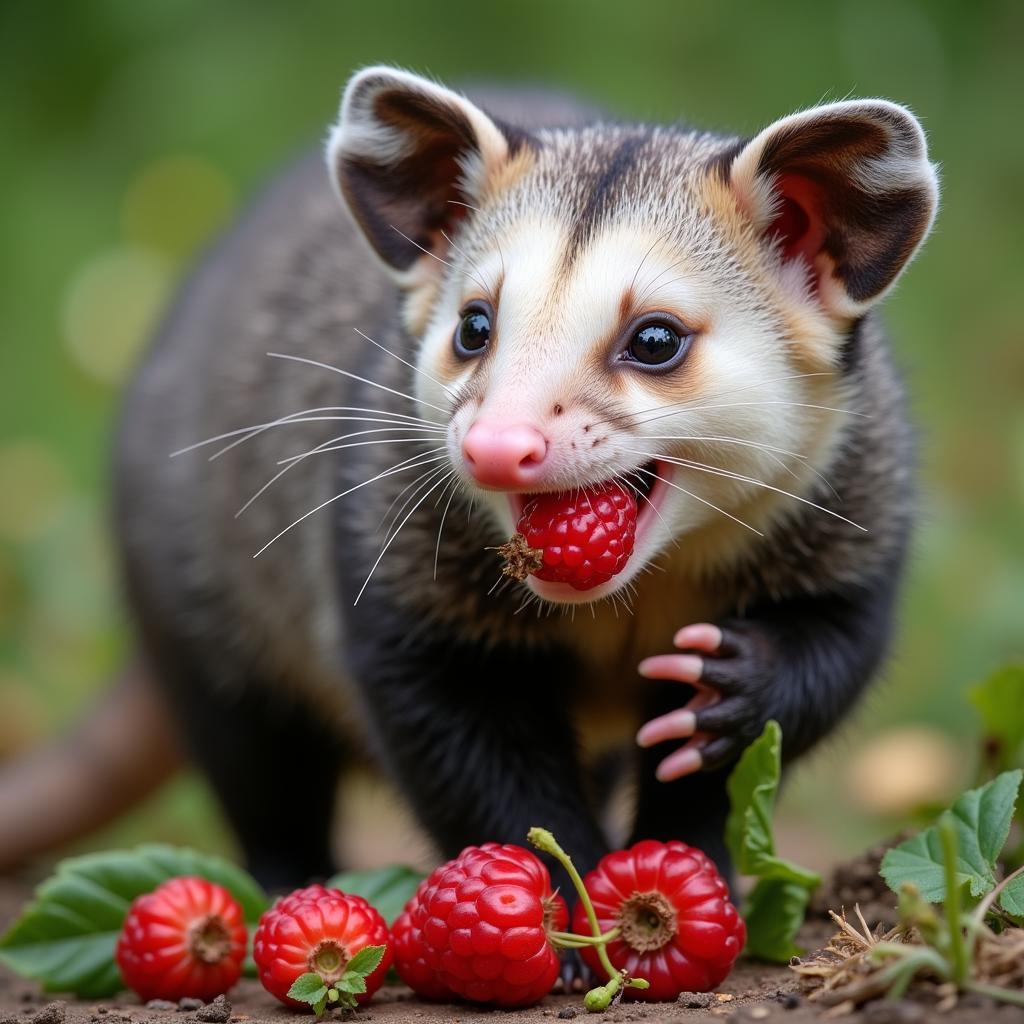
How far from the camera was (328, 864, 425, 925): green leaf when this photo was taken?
3129mm

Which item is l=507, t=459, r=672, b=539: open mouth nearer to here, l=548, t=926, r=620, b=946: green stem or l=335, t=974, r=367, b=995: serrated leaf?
l=548, t=926, r=620, b=946: green stem

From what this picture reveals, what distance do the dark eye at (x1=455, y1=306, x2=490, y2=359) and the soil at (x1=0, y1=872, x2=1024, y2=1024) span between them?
1192mm

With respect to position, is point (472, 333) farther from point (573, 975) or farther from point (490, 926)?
point (573, 975)

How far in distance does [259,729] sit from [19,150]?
5.69 metres

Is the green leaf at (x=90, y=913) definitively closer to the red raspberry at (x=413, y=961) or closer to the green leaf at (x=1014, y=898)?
the red raspberry at (x=413, y=961)

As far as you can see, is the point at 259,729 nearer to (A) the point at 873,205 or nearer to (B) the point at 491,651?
(B) the point at 491,651

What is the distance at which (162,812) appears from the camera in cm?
657

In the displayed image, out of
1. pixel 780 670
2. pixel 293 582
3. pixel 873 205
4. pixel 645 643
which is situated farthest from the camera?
pixel 293 582

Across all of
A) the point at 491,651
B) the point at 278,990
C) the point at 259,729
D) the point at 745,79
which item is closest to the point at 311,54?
the point at 745,79

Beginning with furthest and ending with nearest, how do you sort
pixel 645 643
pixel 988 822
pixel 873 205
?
pixel 645 643, pixel 873 205, pixel 988 822

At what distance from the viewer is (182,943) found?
2939 mm

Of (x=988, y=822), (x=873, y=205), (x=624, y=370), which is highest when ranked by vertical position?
(x=873, y=205)

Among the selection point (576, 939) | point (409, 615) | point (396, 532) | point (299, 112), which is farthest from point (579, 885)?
point (299, 112)

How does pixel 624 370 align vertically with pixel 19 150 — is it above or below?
below
